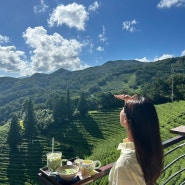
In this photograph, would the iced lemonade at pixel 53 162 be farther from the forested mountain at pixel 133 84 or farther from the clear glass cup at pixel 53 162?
the forested mountain at pixel 133 84

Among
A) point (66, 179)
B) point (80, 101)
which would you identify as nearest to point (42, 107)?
point (80, 101)

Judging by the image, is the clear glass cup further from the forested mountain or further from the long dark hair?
the forested mountain

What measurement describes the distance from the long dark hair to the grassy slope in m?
33.1

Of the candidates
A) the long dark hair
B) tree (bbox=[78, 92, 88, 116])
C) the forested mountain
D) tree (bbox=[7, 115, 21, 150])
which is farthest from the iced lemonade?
tree (bbox=[78, 92, 88, 116])

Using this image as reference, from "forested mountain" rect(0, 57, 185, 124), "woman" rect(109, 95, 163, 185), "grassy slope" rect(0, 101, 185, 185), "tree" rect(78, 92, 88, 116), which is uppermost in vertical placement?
"forested mountain" rect(0, 57, 185, 124)

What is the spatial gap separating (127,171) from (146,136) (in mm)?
246

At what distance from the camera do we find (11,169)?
41.8 metres

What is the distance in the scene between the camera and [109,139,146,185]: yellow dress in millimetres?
1687

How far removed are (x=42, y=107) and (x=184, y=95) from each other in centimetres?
3700

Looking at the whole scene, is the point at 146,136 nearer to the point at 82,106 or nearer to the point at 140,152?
the point at 140,152

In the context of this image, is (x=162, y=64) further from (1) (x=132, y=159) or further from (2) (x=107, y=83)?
(1) (x=132, y=159)

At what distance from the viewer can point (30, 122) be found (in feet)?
168

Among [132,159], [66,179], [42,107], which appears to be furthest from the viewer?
[42,107]

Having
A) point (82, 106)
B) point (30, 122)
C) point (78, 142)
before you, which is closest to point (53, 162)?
point (78, 142)
